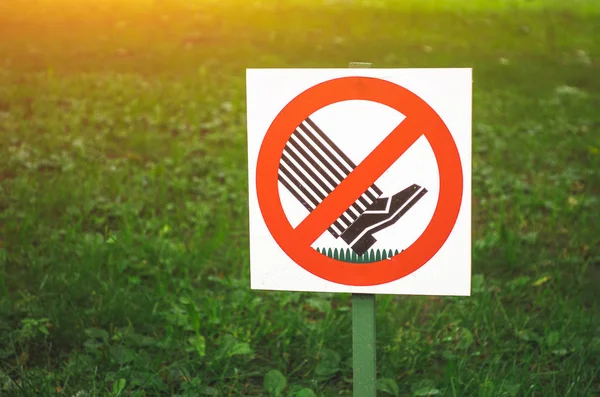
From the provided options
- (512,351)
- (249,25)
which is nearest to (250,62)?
(249,25)

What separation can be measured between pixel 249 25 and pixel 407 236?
264 inches

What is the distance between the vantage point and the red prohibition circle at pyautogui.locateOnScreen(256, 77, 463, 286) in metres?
1.89

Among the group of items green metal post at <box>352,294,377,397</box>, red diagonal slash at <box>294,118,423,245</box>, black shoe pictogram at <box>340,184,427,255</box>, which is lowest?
green metal post at <box>352,294,377,397</box>

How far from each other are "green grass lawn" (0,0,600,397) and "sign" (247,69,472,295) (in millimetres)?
770

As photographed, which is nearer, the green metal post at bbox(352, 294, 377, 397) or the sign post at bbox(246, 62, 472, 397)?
the sign post at bbox(246, 62, 472, 397)

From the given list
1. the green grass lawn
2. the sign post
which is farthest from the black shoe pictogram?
the green grass lawn

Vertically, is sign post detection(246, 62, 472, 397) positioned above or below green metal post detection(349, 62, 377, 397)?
above

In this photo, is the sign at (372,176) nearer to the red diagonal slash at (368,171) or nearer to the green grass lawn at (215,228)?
the red diagonal slash at (368,171)

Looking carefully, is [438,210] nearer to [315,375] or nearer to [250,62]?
[315,375]

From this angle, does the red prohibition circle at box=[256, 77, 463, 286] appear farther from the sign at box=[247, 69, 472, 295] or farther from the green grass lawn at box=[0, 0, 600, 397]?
the green grass lawn at box=[0, 0, 600, 397]

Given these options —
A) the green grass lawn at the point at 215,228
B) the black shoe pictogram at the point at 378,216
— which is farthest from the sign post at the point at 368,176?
the green grass lawn at the point at 215,228

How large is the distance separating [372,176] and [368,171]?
16 mm

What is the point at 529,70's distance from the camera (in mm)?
7234

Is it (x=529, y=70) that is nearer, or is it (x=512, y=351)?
(x=512, y=351)
